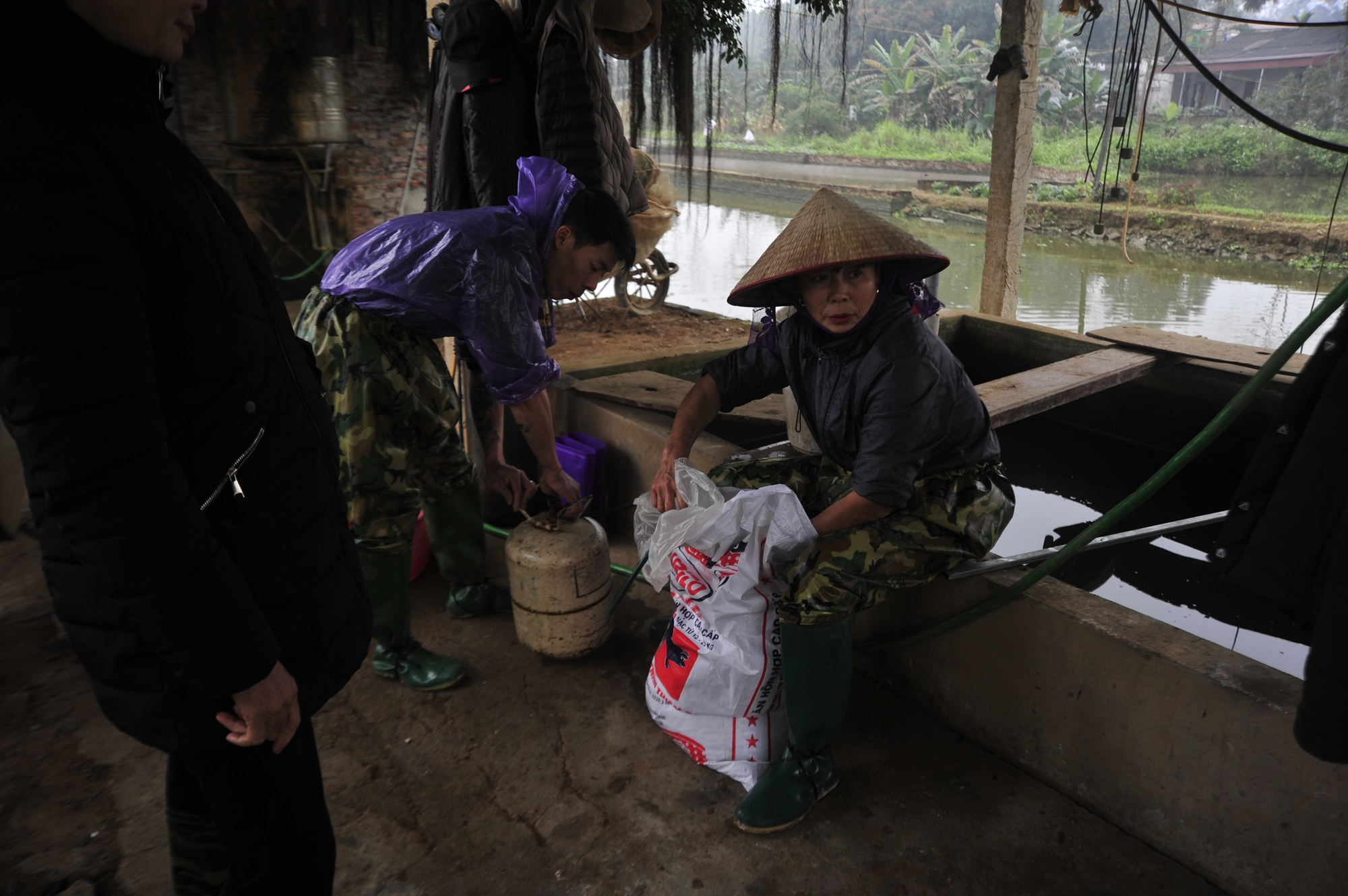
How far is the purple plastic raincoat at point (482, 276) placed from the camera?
2096mm

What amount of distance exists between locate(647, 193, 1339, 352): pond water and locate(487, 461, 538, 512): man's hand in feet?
16.4

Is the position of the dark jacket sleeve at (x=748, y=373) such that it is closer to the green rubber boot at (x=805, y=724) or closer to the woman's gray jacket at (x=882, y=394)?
the woman's gray jacket at (x=882, y=394)

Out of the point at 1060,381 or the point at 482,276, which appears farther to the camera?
the point at 1060,381

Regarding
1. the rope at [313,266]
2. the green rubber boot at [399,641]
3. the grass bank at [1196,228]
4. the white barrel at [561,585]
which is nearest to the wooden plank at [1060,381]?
the white barrel at [561,585]

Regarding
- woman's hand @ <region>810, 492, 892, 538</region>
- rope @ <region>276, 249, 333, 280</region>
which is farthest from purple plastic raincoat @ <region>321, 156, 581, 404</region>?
rope @ <region>276, 249, 333, 280</region>

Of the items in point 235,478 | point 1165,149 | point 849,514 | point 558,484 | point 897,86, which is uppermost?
point 897,86

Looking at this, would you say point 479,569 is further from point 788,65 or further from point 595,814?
point 788,65

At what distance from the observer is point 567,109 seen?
2.57 m

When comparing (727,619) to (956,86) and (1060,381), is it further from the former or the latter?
(956,86)

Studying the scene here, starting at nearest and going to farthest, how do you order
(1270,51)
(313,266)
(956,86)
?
(313,266), (1270,51), (956,86)

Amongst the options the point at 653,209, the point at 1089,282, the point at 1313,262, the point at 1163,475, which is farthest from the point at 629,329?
the point at 1313,262

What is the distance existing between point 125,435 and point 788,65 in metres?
44.7

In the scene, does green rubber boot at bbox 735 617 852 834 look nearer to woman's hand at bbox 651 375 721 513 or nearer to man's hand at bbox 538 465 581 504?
woman's hand at bbox 651 375 721 513

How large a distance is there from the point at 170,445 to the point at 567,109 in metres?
1.96
